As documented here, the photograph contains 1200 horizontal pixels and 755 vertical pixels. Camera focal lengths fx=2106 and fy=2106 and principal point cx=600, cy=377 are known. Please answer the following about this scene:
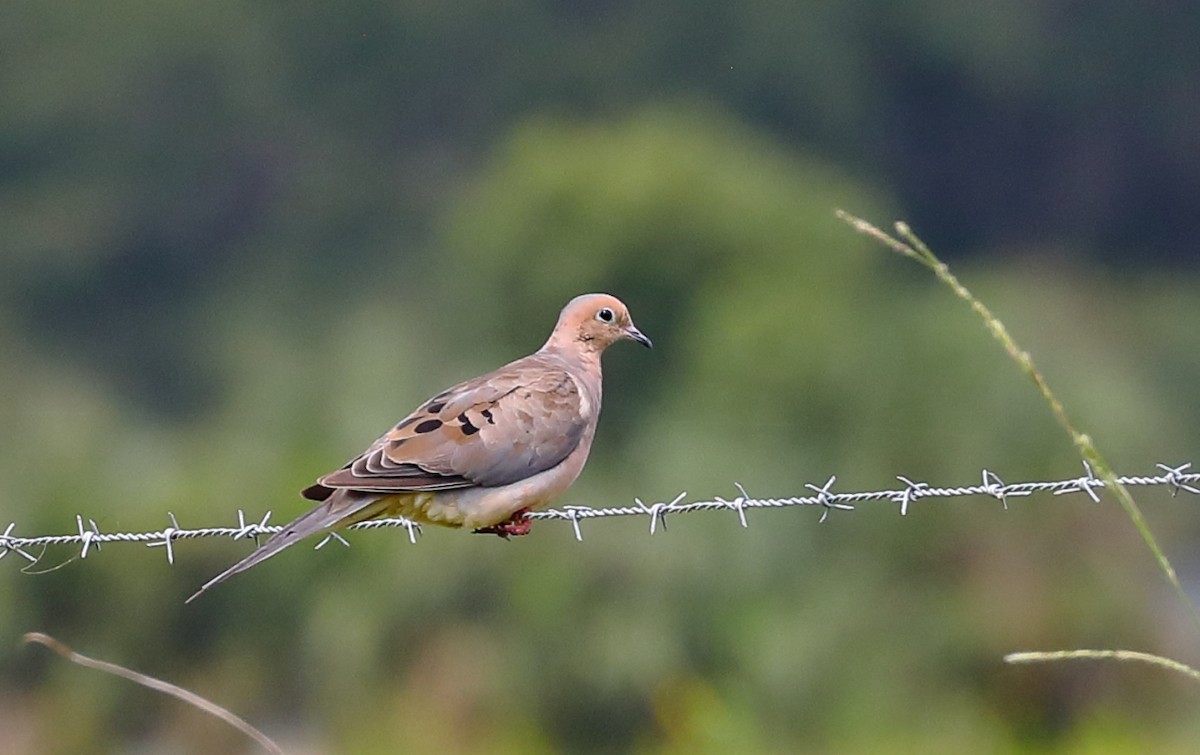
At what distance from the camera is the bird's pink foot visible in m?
6.38

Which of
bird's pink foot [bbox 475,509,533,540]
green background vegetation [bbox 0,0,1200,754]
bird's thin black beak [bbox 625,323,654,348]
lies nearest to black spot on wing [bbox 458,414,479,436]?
bird's pink foot [bbox 475,509,533,540]

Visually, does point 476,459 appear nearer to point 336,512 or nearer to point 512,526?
point 512,526

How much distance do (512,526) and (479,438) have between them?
0.36m

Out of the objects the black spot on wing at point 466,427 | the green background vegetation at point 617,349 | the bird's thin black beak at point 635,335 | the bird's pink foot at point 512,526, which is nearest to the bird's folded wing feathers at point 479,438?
the black spot on wing at point 466,427

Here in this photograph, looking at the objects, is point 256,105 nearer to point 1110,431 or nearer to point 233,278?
point 233,278

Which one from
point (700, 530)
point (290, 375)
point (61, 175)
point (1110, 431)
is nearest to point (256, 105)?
point (61, 175)

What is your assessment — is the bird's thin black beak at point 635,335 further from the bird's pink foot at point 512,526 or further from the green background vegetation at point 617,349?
the green background vegetation at point 617,349

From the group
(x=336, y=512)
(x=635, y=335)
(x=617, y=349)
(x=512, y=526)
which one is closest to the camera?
(x=336, y=512)

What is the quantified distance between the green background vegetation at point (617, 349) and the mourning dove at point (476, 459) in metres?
4.27

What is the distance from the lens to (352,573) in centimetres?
1130

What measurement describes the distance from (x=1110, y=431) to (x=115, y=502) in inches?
318

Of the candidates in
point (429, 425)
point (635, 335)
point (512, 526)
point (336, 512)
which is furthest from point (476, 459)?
point (635, 335)

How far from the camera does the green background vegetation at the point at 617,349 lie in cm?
1085

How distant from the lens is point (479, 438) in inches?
244
